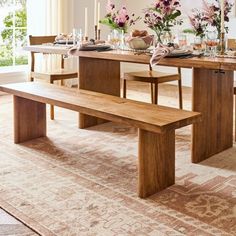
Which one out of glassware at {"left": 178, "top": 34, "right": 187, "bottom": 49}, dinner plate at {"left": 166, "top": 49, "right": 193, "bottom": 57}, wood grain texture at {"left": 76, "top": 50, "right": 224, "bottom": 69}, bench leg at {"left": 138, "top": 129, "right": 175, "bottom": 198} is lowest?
bench leg at {"left": 138, "top": 129, "right": 175, "bottom": 198}

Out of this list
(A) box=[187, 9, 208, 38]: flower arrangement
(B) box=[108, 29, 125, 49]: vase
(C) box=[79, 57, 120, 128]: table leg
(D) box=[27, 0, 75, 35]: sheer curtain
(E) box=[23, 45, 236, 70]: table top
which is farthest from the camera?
(D) box=[27, 0, 75, 35]: sheer curtain

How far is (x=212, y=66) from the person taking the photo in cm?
246

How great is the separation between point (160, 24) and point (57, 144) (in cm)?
116

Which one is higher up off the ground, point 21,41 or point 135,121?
point 21,41

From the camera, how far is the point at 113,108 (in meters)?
2.48

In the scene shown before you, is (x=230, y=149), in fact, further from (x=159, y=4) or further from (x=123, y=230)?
(x=123, y=230)

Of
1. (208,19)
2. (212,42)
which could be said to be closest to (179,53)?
(212,42)

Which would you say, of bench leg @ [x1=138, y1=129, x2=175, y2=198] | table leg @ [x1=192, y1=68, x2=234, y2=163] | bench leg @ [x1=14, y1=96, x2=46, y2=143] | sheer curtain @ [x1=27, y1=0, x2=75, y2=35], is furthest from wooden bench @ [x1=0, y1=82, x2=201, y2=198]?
sheer curtain @ [x1=27, y1=0, x2=75, y2=35]

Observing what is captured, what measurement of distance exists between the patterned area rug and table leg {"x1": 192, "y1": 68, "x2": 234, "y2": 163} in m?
0.09

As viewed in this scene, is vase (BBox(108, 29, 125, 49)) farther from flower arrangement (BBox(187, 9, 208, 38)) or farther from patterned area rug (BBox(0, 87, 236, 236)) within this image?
patterned area rug (BBox(0, 87, 236, 236))

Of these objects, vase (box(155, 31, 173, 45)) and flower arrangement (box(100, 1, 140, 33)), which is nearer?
vase (box(155, 31, 173, 45))

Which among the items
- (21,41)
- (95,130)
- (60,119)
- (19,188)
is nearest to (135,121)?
(19,188)

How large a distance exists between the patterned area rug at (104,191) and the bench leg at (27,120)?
8cm

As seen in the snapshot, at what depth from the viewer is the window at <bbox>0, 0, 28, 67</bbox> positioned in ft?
17.9
